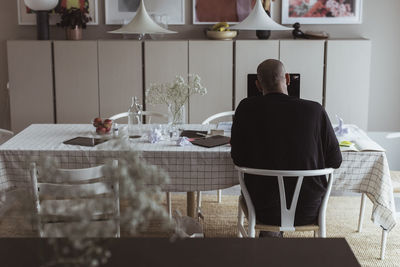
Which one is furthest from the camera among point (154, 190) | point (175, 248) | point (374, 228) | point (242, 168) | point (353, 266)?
point (374, 228)

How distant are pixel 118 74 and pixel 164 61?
18.2 inches

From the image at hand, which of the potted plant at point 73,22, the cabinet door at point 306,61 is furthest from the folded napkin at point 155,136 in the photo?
the potted plant at point 73,22

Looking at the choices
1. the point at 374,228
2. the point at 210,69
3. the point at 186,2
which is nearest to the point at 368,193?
the point at 374,228

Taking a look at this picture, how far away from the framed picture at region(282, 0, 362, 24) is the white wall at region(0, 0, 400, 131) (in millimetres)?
70

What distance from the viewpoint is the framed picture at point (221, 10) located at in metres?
5.99

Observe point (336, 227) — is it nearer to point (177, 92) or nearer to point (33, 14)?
point (177, 92)

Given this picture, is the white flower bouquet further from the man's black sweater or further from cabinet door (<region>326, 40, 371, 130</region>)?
cabinet door (<region>326, 40, 371, 130</region>)

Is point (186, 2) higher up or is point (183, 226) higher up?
point (186, 2)

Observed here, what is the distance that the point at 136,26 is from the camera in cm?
388

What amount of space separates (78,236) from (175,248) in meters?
0.64

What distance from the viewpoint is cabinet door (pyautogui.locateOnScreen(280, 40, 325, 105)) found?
18.8ft

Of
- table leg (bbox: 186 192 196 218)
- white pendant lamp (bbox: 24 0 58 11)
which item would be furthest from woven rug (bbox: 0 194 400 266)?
white pendant lamp (bbox: 24 0 58 11)

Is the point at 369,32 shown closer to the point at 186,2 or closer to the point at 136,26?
the point at 186,2

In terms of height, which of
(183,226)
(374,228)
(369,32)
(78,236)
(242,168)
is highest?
(369,32)
